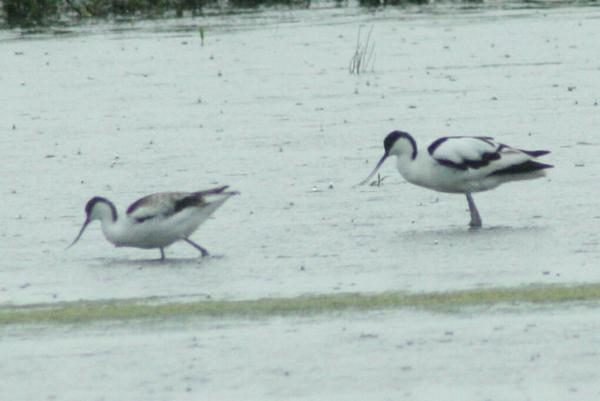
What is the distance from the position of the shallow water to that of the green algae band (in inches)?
8.4

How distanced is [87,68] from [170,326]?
59.8ft

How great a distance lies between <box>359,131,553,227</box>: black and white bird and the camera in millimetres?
13828

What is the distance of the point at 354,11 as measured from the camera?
38.4m

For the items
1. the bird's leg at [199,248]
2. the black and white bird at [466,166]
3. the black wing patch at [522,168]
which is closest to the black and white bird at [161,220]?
the bird's leg at [199,248]

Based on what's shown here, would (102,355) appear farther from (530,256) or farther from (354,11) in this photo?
(354,11)

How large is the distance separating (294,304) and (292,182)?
542 centimetres

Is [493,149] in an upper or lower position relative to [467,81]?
upper

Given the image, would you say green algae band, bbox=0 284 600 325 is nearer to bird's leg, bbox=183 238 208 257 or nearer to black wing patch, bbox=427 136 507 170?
bird's leg, bbox=183 238 208 257

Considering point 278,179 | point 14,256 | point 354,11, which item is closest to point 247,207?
point 278,179

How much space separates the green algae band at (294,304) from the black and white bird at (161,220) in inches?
60.5

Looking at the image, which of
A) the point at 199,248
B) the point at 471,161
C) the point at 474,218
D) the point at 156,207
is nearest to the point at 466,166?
the point at 471,161

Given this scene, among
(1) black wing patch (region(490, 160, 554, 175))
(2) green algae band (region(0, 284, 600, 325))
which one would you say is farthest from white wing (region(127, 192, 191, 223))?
(1) black wing patch (region(490, 160, 554, 175))

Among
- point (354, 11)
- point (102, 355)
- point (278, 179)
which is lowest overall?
point (354, 11)

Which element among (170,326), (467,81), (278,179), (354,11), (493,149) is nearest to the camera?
(170,326)
